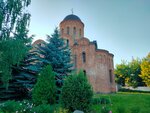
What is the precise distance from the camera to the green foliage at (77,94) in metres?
10.2

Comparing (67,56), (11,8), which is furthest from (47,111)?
(67,56)

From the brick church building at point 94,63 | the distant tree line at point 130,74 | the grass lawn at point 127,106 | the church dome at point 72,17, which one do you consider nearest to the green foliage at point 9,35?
the grass lawn at point 127,106

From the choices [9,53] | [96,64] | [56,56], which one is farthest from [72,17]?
[9,53]

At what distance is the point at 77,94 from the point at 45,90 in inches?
102

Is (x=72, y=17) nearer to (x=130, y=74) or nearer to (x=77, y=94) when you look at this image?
(x=130, y=74)

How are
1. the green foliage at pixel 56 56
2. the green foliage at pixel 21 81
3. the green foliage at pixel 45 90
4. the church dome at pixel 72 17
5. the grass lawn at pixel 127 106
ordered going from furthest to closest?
the church dome at pixel 72 17, the green foliage at pixel 56 56, the green foliage at pixel 21 81, the green foliage at pixel 45 90, the grass lawn at pixel 127 106

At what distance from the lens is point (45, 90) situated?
12.2 meters

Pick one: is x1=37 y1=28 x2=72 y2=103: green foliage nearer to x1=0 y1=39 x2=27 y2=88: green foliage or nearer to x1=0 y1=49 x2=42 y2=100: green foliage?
x1=0 y1=49 x2=42 y2=100: green foliage

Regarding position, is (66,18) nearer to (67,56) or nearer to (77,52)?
(77,52)

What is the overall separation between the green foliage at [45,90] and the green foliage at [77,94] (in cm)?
168

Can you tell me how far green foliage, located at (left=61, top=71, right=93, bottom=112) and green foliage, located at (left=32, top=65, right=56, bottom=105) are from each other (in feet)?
5.52

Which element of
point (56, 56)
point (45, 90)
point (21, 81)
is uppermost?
point (56, 56)

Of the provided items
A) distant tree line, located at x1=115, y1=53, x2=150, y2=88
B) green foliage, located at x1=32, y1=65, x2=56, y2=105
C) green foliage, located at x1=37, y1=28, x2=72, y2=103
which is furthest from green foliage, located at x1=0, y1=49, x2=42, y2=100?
distant tree line, located at x1=115, y1=53, x2=150, y2=88

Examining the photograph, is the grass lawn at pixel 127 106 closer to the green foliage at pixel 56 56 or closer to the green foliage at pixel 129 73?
the green foliage at pixel 56 56
